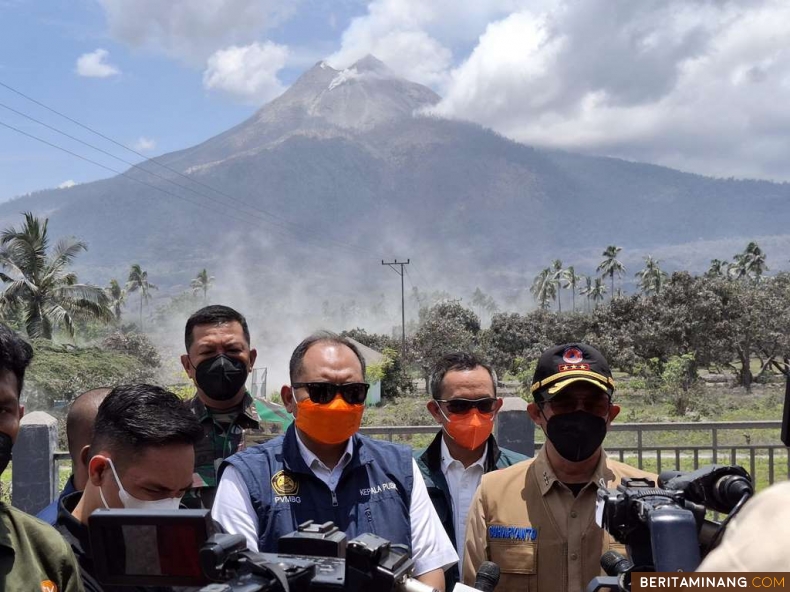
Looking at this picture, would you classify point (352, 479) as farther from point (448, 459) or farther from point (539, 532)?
point (448, 459)

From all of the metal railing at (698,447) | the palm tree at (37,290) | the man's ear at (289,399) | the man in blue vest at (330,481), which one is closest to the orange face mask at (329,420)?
the man in blue vest at (330,481)

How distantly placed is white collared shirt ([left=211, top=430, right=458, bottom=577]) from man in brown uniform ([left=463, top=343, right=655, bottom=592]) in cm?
19

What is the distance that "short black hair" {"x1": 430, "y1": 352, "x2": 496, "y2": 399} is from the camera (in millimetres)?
4117

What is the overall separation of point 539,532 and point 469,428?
1030mm

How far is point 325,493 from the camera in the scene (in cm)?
287

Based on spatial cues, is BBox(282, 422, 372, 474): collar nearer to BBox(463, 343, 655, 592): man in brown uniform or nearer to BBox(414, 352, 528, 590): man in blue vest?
BBox(463, 343, 655, 592): man in brown uniform

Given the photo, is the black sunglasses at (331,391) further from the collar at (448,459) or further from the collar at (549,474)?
the collar at (448,459)

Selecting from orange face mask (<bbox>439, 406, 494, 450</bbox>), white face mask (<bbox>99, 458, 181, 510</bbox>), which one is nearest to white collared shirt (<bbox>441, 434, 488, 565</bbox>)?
orange face mask (<bbox>439, 406, 494, 450</bbox>)

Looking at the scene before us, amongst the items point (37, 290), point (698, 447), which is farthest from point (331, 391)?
point (37, 290)

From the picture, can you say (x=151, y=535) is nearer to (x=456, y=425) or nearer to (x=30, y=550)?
(x=30, y=550)

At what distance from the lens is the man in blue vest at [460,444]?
12.8ft

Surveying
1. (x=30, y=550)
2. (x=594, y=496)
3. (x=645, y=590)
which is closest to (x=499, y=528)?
(x=594, y=496)

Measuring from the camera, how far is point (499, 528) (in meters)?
2.95

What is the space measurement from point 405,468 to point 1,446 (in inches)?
56.9
